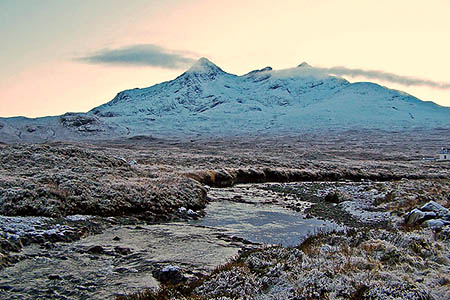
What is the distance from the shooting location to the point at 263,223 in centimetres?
1941

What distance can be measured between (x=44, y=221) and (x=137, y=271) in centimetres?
666

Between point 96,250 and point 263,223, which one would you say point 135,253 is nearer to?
point 96,250

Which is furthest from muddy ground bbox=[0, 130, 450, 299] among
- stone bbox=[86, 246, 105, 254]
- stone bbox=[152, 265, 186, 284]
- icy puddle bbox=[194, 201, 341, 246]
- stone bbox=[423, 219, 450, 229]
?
stone bbox=[423, 219, 450, 229]

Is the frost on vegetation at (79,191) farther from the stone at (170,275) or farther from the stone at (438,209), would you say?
the stone at (438,209)

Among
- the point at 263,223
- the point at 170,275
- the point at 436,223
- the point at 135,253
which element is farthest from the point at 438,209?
the point at 135,253

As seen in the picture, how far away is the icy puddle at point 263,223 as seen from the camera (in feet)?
54.1

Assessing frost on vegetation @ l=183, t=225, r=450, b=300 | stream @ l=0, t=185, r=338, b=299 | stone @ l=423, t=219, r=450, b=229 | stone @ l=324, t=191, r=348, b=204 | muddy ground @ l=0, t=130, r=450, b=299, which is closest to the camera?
frost on vegetation @ l=183, t=225, r=450, b=300

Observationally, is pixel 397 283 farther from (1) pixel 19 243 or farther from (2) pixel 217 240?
(1) pixel 19 243

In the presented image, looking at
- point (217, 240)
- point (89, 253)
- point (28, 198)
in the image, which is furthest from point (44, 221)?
point (217, 240)

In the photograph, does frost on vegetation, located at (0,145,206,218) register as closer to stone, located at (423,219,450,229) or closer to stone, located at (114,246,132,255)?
stone, located at (114,246,132,255)

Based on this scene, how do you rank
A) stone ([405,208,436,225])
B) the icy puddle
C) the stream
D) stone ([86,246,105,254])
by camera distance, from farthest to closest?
the icy puddle → stone ([405,208,436,225]) → stone ([86,246,105,254]) → the stream

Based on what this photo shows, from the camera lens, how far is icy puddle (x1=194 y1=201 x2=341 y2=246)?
16484 mm

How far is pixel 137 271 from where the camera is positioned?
37.3 ft

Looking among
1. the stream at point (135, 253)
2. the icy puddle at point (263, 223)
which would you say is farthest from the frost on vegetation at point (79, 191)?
the icy puddle at point (263, 223)
